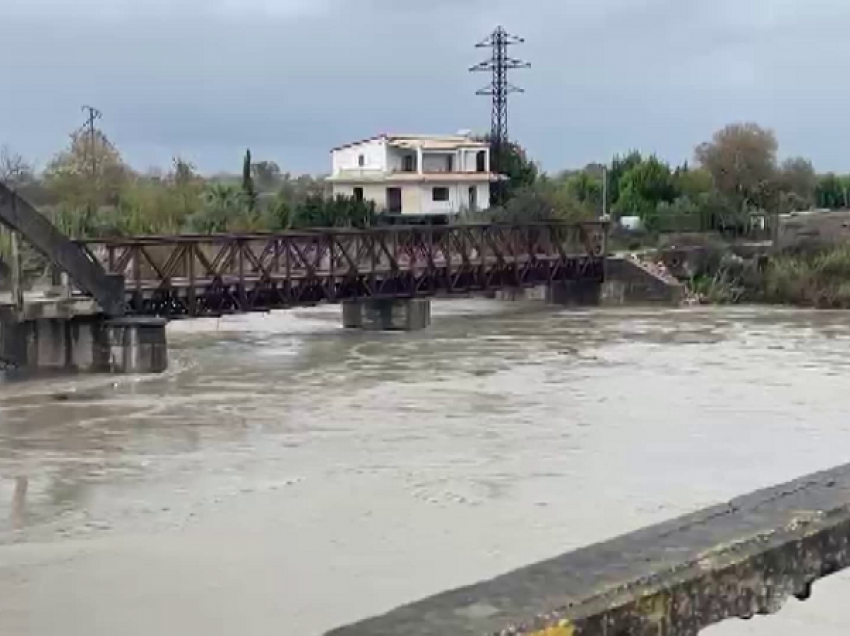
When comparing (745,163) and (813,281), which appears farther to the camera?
(745,163)

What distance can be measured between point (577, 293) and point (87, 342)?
72.6 feet

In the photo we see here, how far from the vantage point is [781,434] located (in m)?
18.8

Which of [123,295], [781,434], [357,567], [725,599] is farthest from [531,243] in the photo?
[725,599]

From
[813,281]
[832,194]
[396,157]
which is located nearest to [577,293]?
[813,281]

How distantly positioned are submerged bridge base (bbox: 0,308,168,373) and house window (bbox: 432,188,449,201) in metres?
40.0

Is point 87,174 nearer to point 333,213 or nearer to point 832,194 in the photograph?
point 333,213

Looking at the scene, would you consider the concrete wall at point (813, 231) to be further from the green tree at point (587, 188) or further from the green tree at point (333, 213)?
the green tree at point (333, 213)

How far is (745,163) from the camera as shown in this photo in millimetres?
69375

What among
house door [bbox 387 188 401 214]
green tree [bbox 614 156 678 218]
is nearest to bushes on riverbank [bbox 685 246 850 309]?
green tree [bbox 614 156 678 218]

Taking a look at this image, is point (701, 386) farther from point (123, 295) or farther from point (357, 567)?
point (357, 567)

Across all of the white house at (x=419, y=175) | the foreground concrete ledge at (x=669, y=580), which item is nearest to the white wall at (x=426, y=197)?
the white house at (x=419, y=175)

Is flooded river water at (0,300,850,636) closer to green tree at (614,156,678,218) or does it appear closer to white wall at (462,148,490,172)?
green tree at (614,156,678,218)

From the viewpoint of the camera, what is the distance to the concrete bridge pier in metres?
26.3

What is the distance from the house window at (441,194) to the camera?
65.9m
